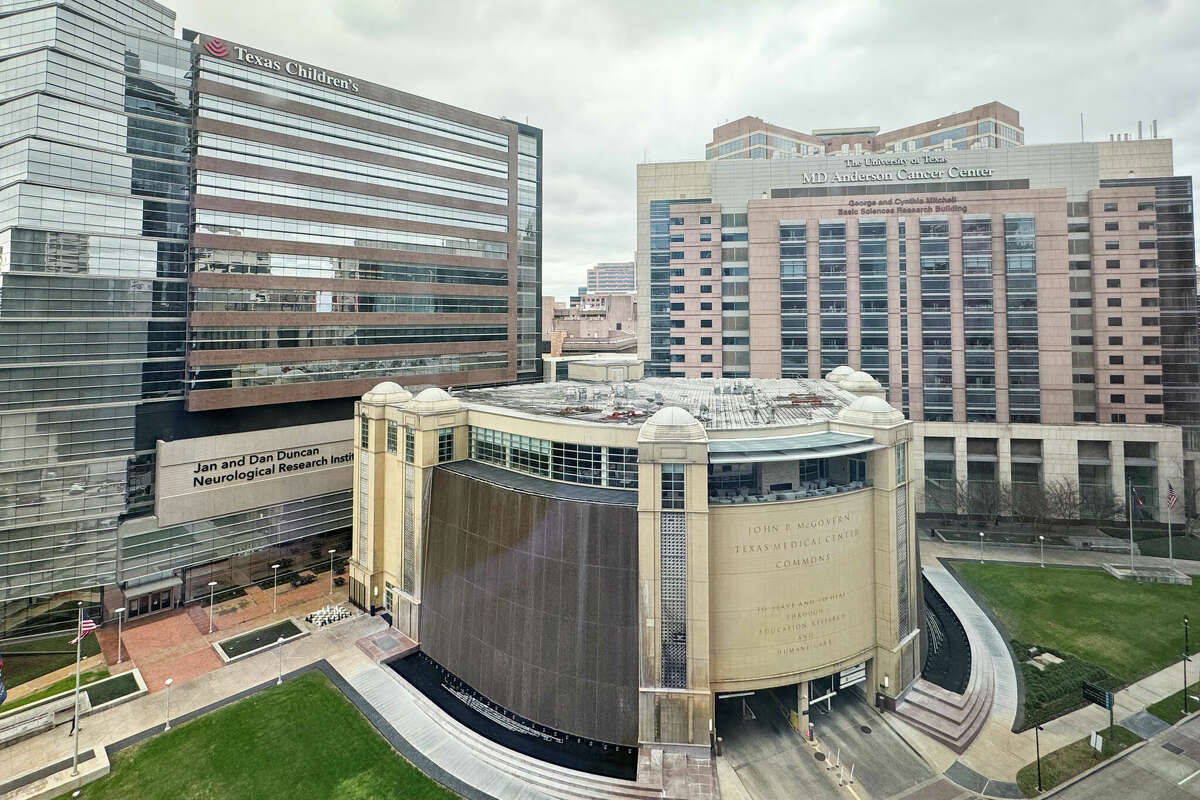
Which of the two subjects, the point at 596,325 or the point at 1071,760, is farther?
the point at 596,325

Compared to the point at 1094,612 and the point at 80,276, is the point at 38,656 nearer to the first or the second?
the point at 80,276

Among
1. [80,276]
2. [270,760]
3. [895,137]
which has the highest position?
[895,137]

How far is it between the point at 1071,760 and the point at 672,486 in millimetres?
27501

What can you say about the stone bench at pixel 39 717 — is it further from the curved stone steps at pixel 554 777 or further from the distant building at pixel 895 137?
the distant building at pixel 895 137

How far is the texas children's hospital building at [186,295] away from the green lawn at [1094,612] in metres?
65.8

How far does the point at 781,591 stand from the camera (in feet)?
104

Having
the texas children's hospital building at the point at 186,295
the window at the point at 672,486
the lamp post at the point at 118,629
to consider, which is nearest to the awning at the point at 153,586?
the texas children's hospital building at the point at 186,295

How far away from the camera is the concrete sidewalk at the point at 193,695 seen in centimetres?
3219

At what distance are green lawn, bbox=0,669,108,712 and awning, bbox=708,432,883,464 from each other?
45.7 m

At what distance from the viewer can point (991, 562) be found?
192 feet

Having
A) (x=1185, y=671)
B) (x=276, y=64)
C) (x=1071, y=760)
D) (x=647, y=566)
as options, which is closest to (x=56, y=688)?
(x=647, y=566)

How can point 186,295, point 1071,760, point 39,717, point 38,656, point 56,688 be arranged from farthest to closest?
point 186,295 < point 38,656 < point 56,688 < point 39,717 < point 1071,760

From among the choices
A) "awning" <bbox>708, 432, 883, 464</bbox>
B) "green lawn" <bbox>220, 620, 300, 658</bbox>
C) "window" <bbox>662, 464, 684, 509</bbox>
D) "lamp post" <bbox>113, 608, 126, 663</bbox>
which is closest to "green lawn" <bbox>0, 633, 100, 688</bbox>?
"lamp post" <bbox>113, 608, 126, 663</bbox>

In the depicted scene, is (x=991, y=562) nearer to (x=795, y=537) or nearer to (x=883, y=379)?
(x=883, y=379)
